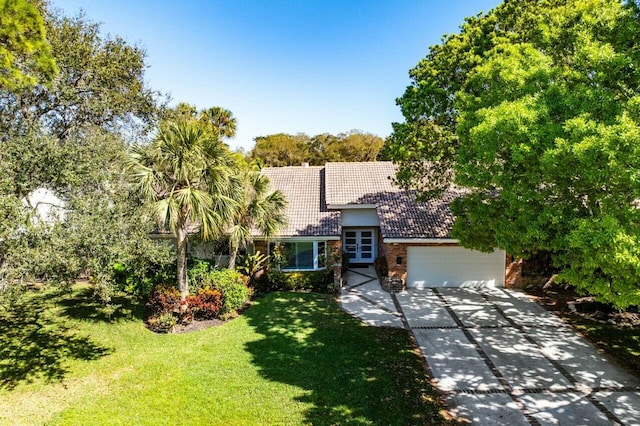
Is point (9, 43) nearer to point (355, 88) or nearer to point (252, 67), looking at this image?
point (252, 67)

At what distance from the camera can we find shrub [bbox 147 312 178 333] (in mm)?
13430

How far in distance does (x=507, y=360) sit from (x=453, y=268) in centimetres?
821

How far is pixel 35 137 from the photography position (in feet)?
28.0

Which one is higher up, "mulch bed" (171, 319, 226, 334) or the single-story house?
the single-story house

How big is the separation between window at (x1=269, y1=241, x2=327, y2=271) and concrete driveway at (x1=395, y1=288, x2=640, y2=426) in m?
5.50

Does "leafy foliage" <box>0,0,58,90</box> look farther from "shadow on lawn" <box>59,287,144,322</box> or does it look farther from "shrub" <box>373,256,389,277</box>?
"shrub" <box>373,256,389,277</box>

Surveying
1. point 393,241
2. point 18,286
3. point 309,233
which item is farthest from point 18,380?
point 393,241

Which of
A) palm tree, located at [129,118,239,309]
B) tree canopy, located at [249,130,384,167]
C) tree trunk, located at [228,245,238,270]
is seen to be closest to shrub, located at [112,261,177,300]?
palm tree, located at [129,118,239,309]

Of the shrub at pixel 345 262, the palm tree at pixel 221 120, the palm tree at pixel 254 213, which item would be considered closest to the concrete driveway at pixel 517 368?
the shrub at pixel 345 262

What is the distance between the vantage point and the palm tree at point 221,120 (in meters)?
26.6

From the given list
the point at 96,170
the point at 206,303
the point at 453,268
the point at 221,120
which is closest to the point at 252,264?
the point at 206,303

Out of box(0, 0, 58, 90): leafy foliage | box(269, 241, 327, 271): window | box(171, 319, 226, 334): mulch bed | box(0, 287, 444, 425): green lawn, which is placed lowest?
box(0, 287, 444, 425): green lawn

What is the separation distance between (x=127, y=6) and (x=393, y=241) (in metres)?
16.5

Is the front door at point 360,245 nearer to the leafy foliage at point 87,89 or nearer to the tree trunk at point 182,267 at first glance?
the tree trunk at point 182,267
